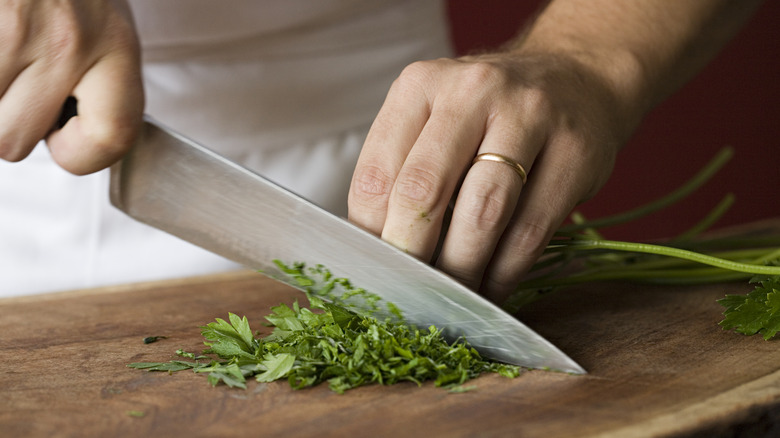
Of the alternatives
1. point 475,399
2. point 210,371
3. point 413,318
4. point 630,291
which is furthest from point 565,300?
point 210,371

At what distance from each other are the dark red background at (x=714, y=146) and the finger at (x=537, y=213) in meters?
2.91

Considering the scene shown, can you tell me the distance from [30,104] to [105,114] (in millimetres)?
103

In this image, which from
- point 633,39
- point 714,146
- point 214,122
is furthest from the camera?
point 714,146

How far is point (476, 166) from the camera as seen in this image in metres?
0.95

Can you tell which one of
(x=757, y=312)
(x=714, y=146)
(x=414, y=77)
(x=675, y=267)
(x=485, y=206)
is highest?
(x=414, y=77)

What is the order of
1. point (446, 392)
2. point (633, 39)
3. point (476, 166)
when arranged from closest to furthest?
point (446, 392) < point (476, 166) < point (633, 39)

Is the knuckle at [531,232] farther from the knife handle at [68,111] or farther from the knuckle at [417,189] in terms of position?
the knife handle at [68,111]

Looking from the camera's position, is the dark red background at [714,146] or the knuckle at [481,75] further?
the dark red background at [714,146]

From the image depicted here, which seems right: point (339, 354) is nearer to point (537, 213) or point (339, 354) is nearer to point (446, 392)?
point (446, 392)

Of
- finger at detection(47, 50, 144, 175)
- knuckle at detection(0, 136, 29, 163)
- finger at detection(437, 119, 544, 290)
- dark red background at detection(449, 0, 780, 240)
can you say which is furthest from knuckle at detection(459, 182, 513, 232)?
dark red background at detection(449, 0, 780, 240)

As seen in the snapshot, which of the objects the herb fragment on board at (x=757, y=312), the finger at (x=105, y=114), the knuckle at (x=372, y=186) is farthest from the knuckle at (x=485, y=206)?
the finger at (x=105, y=114)

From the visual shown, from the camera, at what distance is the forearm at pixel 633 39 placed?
3.92ft

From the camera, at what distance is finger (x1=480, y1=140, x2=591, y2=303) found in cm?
100

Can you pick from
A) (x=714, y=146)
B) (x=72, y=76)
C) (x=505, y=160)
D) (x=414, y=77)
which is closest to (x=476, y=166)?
(x=505, y=160)
